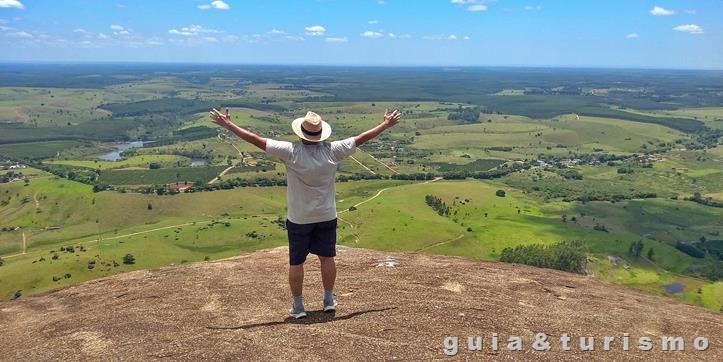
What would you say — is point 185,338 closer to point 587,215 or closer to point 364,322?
point 364,322

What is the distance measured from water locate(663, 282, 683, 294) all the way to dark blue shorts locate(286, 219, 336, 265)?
10637 cm

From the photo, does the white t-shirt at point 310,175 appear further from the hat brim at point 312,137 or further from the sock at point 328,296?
the sock at point 328,296

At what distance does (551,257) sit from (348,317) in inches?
3652

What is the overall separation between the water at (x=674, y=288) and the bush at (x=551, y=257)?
49.9ft

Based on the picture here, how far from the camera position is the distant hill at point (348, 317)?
12.5 metres

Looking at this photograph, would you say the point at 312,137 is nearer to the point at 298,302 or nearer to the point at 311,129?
the point at 311,129

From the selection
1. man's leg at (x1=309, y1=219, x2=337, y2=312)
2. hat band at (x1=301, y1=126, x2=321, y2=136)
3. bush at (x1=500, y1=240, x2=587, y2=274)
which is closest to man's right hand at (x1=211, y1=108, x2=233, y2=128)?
hat band at (x1=301, y1=126, x2=321, y2=136)

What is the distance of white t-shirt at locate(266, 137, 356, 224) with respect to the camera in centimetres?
1250

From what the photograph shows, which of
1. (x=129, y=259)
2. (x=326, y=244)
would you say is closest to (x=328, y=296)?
(x=326, y=244)

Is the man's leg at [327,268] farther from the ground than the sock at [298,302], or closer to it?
farther from the ground

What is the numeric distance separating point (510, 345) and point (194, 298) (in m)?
9.28

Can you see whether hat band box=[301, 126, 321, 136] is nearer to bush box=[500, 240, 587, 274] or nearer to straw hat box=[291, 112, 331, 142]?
straw hat box=[291, 112, 331, 142]

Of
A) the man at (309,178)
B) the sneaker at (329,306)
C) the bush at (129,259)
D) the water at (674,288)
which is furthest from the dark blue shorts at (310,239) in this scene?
the bush at (129,259)

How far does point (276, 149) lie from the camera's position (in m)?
12.5
